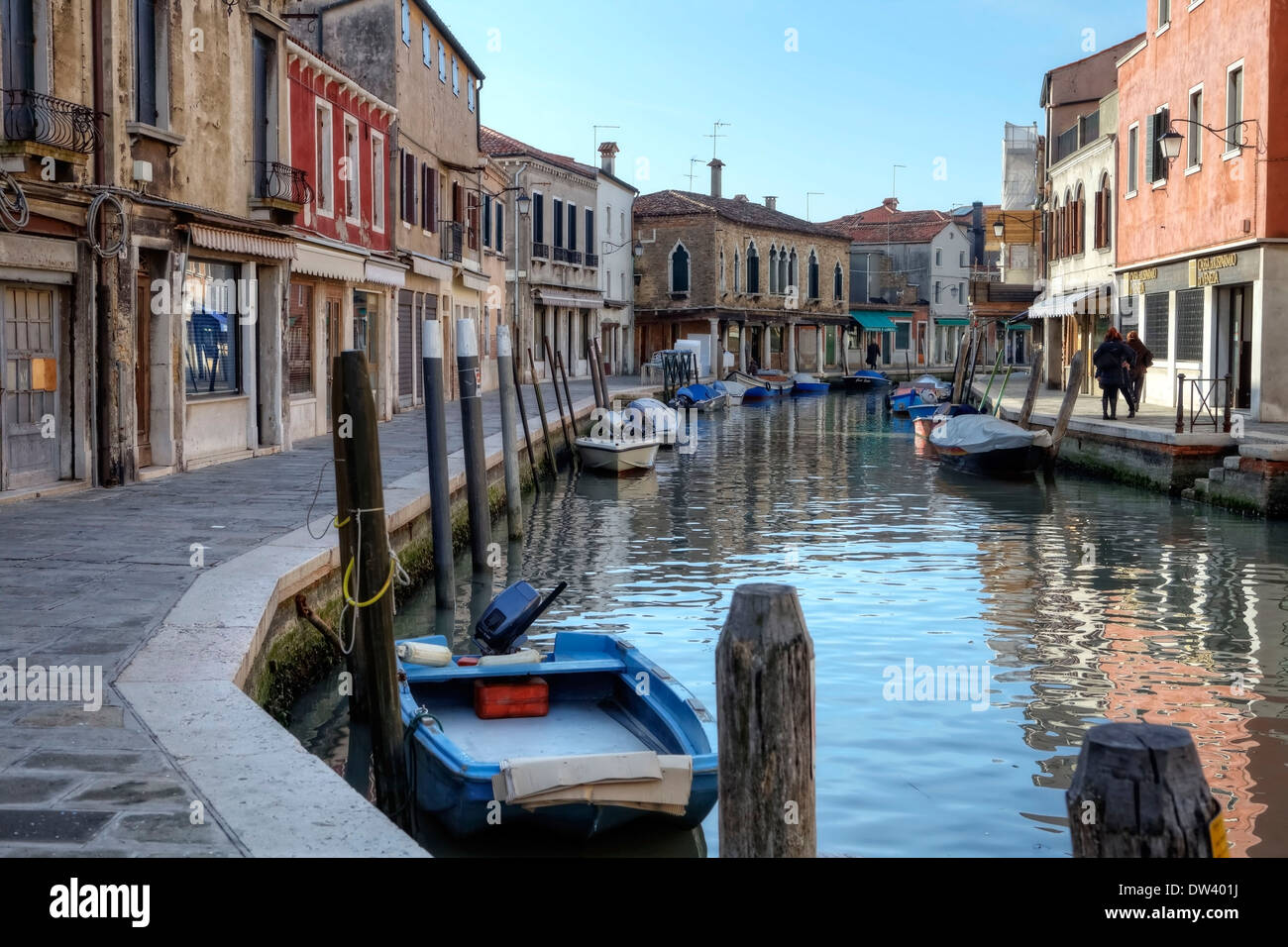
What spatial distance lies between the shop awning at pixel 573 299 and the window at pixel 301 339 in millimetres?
21481

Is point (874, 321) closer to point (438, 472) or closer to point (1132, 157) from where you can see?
point (1132, 157)

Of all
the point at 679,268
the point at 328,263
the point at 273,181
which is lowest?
the point at 328,263

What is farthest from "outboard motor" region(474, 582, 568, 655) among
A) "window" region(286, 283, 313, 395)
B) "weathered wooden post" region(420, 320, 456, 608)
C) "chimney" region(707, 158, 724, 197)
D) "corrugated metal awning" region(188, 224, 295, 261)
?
"chimney" region(707, 158, 724, 197)

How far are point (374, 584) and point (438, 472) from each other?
4.61 metres

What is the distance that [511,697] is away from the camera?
22.9 feet

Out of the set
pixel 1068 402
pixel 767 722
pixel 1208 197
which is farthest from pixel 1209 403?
pixel 767 722

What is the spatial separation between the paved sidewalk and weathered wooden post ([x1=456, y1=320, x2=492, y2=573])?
128 cm

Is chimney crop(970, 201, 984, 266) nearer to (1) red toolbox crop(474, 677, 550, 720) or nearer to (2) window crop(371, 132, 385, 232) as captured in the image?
(2) window crop(371, 132, 385, 232)

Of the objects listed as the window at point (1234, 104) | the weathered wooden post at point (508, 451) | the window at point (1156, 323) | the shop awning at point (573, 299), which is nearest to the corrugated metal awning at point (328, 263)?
the weathered wooden post at point (508, 451)

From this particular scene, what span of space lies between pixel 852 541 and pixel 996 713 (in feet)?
22.9

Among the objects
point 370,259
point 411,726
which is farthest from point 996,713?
point 370,259

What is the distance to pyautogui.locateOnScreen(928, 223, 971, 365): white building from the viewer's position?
71938 millimetres

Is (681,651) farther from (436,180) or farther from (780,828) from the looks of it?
(436,180)

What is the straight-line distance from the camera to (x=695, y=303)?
53.3 metres
